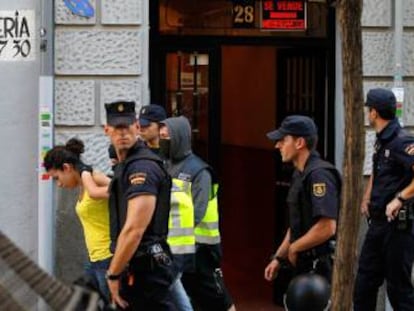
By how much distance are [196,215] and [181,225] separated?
33 centimetres

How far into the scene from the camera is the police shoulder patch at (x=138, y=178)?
15.7 feet

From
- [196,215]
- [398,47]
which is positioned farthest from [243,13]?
[196,215]

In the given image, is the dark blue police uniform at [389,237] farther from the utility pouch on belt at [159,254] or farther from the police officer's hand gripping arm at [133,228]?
the police officer's hand gripping arm at [133,228]

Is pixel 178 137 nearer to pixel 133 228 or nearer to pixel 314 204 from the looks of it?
pixel 314 204

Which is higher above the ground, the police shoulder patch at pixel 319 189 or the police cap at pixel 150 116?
the police cap at pixel 150 116

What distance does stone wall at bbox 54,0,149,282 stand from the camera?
7.91 meters

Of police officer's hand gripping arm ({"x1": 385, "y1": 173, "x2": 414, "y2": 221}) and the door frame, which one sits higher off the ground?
the door frame

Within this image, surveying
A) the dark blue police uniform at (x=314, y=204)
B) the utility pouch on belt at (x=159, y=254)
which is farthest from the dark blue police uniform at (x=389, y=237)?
the utility pouch on belt at (x=159, y=254)

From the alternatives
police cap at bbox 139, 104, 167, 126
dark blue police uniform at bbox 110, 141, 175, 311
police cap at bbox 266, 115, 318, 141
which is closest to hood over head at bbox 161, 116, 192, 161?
police cap at bbox 139, 104, 167, 126

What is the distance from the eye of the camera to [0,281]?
4.15 ft

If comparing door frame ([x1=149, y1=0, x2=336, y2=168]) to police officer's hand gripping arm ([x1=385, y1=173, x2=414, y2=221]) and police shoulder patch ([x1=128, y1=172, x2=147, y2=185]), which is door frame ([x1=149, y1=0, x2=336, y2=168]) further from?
police shoulder patch ([x1=128, y1=172, x2=147, y2=185])

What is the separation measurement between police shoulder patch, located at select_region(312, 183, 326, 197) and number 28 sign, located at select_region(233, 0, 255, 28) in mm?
3688

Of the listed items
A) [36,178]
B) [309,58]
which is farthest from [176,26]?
[36,178]

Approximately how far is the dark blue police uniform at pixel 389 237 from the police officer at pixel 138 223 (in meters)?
1.96
